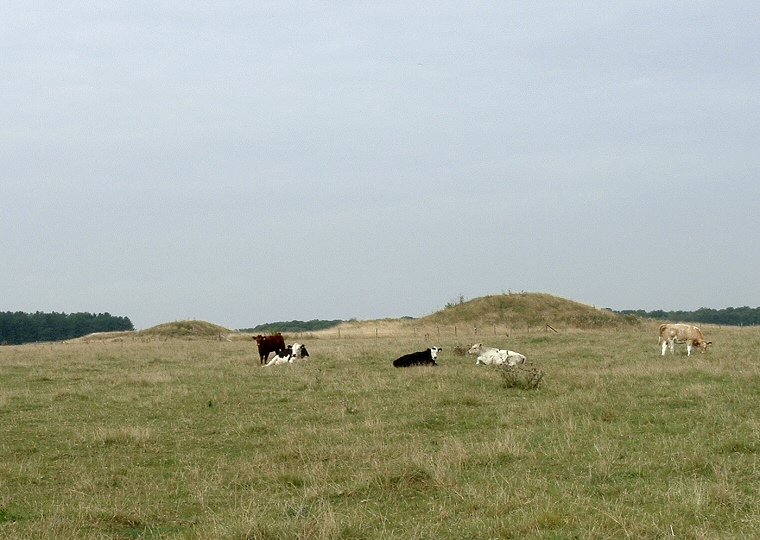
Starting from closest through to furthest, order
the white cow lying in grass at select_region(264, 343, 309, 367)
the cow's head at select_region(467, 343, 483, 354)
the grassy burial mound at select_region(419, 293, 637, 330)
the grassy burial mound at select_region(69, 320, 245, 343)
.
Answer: the white cow lying in grass at select_region(264, 343, 309, 367) < the cow's head at select_region(467, 343, 483, 354) < the grassy burial mound at select_region(419, 293, 637, 330) < the grassy burial mound at select_region(69, 320, 245, 343)

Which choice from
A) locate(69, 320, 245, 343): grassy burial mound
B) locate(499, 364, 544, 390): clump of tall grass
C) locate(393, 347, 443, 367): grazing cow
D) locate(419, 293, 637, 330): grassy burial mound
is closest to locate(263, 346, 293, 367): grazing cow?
locate(393, 347, 443, 367): grazing cow

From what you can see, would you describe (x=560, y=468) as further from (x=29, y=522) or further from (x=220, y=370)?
(x=220, y=370)

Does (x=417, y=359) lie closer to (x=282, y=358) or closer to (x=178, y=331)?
(x=282, y=358)

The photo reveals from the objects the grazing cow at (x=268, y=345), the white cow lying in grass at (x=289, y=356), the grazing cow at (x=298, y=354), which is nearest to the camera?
the white cow lying in grass at (x=289, y=356)

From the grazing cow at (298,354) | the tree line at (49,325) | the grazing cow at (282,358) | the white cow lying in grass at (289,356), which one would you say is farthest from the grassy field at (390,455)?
the tree line at (49,325)

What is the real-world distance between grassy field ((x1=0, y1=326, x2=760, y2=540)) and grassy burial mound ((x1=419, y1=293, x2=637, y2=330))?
37350 mm

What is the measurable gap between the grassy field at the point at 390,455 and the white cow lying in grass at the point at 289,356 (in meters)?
5.10

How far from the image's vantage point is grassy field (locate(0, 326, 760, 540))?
23.0 ft

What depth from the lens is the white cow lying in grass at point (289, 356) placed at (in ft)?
83.3

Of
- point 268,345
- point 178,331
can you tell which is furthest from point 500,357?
A: point 178,331

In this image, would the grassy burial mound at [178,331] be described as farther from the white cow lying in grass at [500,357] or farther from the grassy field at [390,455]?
the grassy field at [390,455]

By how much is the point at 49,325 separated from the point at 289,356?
90.6 metres

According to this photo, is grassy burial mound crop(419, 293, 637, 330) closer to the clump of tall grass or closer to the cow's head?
the cow's head

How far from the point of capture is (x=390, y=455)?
10.1m
